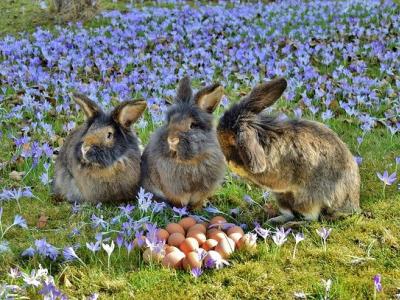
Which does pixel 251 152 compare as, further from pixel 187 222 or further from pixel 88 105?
pixel 88 105

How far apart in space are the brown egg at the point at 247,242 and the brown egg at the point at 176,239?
485mm

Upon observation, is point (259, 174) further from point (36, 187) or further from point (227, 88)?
point (227, 88)

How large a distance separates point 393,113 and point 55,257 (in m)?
5.34

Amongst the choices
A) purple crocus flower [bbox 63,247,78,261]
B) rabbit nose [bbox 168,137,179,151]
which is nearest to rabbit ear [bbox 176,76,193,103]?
rabbit nose [bbox 168,137,179,151]

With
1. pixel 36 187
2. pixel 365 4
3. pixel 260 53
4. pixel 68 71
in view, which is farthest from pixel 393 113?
pixel 365 4

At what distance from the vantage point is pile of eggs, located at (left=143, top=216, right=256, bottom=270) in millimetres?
4367

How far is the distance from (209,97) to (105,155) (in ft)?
3.83

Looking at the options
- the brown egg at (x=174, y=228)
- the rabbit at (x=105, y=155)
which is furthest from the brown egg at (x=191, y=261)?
the rabbit at (x=105, y=155)

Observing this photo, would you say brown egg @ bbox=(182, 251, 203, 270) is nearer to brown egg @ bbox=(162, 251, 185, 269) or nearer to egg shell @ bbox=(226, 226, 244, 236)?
brown egg @ bbox=(162, 251, 185, 269)

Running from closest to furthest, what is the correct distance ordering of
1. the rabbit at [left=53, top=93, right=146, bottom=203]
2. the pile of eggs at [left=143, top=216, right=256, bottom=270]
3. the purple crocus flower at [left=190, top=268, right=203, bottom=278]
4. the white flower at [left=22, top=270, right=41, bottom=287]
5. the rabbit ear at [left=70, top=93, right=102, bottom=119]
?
the white flower at [left=22, top=270, right=41, bottom=287], the purple crocus flower at [left=190, top=268, right=203, bottom=278], the pile of eggs at [left=143, top=216, right=256, bottom=270], the rabbit at [left=53, top=93, right=146, bottom=203], the rabbit ear at [left=70, top=93, right=102, bottom=119]

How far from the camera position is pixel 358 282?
4.21m

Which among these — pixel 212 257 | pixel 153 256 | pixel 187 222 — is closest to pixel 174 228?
pixel 187 222

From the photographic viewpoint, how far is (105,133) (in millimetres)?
5418

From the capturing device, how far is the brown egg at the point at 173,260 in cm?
436
